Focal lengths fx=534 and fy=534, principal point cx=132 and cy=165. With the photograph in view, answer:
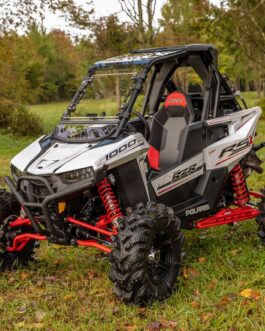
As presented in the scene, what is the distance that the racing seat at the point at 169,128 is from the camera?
5922 millimetres

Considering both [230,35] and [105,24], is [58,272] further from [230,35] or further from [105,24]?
[230,35]

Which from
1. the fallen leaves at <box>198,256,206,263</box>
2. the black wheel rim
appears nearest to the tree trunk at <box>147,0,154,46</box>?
the fallen leaves at <box>198,256,206,263</box>

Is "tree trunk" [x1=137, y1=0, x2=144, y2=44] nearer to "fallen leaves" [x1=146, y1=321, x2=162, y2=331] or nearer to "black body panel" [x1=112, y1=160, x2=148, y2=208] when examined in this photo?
"black body panel" [x1=112, y1=160, x2=148, y2=208]

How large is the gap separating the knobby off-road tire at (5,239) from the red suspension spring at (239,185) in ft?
7.66

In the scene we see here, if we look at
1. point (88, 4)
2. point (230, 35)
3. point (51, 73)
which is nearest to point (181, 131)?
point (88, 4)

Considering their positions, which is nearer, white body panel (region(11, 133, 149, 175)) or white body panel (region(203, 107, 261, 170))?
white body panel (region(11, 133, 149, 175))

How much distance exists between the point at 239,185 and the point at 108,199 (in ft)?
6.35

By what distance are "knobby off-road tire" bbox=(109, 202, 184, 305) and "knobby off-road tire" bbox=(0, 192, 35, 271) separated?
134 centimetres

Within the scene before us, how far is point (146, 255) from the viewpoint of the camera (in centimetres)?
439

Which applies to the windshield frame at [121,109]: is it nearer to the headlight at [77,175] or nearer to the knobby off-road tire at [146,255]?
the headlight at [77,175]

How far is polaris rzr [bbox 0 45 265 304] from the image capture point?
14.7 feet

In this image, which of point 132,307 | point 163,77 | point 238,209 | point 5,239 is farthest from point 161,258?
point 163,77

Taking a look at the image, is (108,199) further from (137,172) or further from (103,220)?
(137,172)

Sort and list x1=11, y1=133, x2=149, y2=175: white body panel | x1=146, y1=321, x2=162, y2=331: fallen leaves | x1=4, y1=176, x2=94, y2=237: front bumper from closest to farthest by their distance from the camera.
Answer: x1=146, y1=321, x2=162, y2=331: fallen leaves < x1=4, y1=176, x2=94, y2=237: front bumper < x1=11, y1=133, x2=149, y2=175: white body panel
